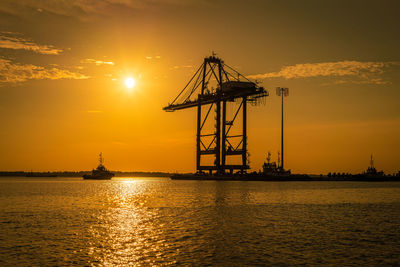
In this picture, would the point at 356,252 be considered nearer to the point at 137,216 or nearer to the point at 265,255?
the point at 265,255

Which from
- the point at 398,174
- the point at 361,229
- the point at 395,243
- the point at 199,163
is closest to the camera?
the point at 395,243

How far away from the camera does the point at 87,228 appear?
2680 centimetres

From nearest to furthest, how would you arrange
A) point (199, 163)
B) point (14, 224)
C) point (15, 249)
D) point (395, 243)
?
point (15, 249), point (395, 243), point (14, 224), point (199, 163)

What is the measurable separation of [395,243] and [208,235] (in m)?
10.2

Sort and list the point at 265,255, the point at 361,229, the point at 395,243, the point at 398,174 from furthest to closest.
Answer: the point at 398,174 → the point at 361,229 → the point at 395,243 → the point at 265,255

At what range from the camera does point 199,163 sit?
123m

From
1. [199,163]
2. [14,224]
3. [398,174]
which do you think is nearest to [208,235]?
[14,224]

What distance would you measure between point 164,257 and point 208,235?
628cm

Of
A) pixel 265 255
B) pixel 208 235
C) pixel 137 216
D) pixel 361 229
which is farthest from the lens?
pixel 137 216

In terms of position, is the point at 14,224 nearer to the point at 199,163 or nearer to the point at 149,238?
the point at 149,238

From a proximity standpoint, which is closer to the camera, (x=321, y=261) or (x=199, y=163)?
(x=321, y=261)

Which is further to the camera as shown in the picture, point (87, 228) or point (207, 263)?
point (87, 228)

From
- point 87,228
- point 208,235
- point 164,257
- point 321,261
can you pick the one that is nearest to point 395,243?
point 321,261

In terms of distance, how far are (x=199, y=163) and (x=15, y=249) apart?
4083 inches
